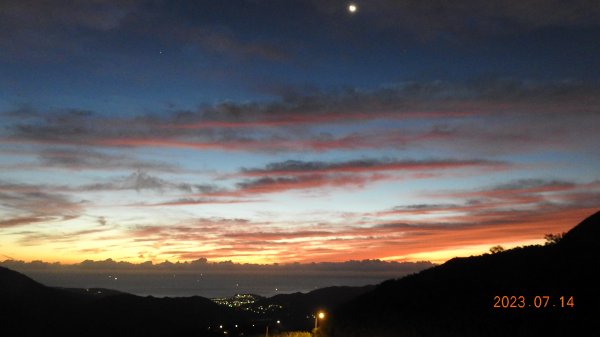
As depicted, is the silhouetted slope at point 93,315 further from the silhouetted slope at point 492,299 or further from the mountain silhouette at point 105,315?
the silhouetted slope at point 492,299

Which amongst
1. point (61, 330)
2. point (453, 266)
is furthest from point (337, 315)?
point (61, 330)

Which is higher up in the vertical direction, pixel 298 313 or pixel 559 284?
A: pixel 559 284

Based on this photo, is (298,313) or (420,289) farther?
(298,313)

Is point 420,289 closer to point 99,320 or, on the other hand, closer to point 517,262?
point 517,262

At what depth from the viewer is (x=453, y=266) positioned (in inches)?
1983

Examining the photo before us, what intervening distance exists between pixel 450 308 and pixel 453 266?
18.8 m

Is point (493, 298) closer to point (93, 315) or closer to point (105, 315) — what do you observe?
point (105, 315)

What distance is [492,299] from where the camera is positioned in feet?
105

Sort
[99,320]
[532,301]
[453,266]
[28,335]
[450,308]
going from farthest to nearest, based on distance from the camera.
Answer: [99,320] → [28,335] → [453,266] → [450,308] → [532,301]
